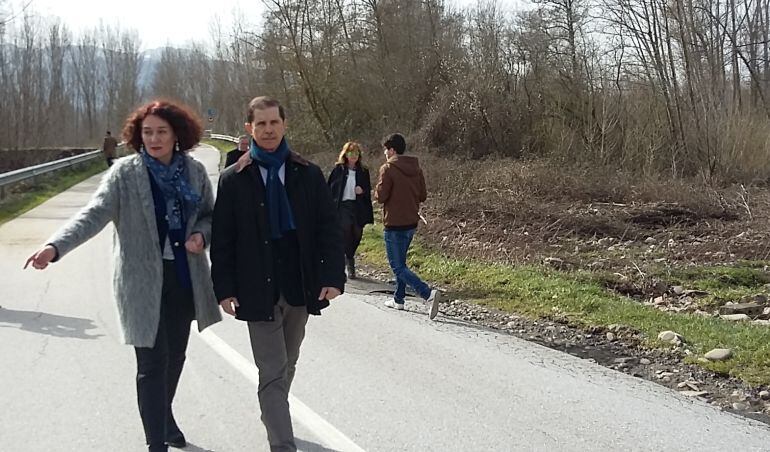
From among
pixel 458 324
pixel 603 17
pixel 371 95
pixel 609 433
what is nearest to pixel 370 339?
pixel 458 324

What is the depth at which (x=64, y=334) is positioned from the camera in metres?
7.61

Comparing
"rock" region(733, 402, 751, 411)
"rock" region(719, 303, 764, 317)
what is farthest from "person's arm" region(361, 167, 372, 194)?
"rock" region(733, 402, 751, 411)

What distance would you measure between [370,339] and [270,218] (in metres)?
3.69

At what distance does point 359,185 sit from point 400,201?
2089mm

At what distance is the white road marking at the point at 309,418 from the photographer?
15.7 feet

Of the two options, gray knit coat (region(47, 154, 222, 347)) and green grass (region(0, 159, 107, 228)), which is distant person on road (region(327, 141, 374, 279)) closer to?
gray knit coat (region(47, 154, 222, 347))

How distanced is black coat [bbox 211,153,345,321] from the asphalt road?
116 centimetres

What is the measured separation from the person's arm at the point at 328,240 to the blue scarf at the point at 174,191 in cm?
69

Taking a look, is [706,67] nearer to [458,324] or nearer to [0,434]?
[458,324]

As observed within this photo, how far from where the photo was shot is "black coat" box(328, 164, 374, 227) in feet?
35.9

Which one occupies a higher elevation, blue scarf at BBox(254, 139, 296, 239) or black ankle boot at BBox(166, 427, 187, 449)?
blue scarf at BBox(254, 139, 296, 239)

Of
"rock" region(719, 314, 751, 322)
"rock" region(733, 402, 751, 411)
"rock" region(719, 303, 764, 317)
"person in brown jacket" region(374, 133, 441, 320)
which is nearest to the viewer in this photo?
"rock" region(733, 402, 751, 411)

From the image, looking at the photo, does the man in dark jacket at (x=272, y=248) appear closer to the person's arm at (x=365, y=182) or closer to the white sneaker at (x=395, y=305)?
the white sneaker at (x=395, y=305)

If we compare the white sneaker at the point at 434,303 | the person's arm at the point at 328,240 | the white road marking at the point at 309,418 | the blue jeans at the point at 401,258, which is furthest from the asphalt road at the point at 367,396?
the person's arm at the point at 328,240
